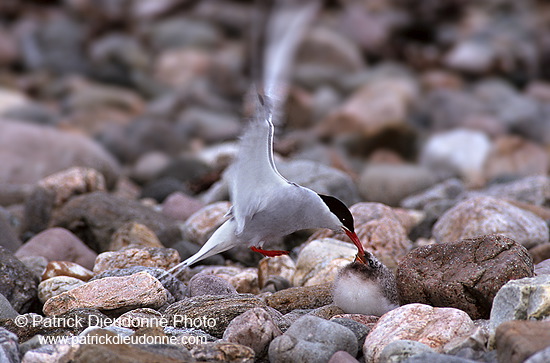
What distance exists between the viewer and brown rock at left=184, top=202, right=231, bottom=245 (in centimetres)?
586

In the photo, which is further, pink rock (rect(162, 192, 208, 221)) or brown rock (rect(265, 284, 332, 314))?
pink rock (rect(162, 192, 208, 221))

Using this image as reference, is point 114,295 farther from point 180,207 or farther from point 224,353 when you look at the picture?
point 180,207

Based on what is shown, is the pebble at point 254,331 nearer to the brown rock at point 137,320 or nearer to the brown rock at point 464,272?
the brown rock at point 137,320

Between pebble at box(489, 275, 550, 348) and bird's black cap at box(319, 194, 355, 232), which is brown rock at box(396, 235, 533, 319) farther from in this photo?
bird's black cap at box(319, 194, 355, 232)

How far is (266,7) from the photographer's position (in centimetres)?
1016

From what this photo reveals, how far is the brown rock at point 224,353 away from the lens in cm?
340

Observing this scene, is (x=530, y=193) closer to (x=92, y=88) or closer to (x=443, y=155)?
(x=443, y=155)

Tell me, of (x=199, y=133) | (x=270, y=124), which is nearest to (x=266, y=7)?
(x=199, y=133)

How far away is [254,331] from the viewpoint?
3.61m

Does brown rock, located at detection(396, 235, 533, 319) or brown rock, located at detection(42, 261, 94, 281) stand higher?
brown rock, located at detection(396, 235, 533, 319)

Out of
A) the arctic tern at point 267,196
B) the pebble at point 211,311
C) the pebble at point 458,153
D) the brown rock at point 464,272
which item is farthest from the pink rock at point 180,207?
the pebble at point 458,153

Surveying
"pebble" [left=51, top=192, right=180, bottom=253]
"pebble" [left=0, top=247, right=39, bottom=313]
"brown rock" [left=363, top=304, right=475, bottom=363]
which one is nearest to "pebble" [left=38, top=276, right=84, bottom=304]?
"pebble" [left=0, top=247, right=39, bottom=313]

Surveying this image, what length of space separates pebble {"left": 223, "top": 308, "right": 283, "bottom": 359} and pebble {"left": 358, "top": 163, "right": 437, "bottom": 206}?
4281 millimetres

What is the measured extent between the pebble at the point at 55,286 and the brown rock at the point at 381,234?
198 cm
